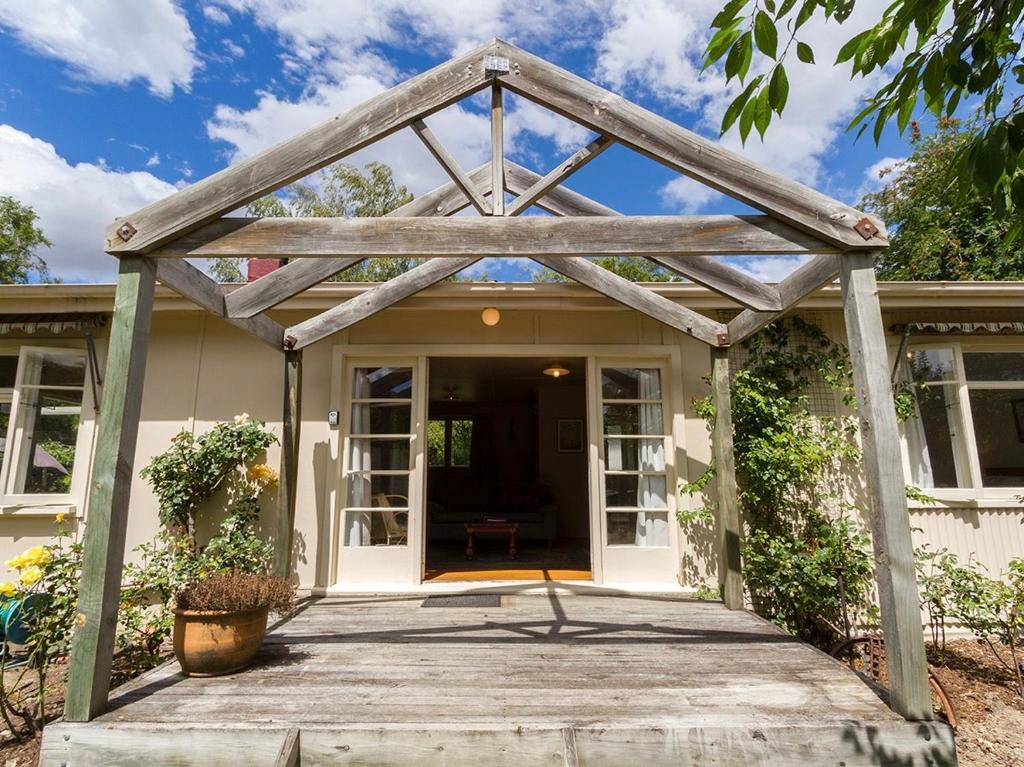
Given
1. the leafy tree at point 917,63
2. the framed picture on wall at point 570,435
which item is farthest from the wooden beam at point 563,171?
the framed picture on wall at point 570,435

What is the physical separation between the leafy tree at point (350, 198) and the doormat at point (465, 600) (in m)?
10.5

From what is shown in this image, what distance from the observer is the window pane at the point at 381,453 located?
464 centimetres

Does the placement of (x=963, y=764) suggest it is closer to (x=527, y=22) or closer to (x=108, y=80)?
(x=527, y=22)

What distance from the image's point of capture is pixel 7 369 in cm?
455

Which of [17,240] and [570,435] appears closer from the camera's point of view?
[570,435]

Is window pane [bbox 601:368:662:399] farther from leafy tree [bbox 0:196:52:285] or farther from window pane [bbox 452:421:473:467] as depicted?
leafy tree [bbox 0:196:52:285]

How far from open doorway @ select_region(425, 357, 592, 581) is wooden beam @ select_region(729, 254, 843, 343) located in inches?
100

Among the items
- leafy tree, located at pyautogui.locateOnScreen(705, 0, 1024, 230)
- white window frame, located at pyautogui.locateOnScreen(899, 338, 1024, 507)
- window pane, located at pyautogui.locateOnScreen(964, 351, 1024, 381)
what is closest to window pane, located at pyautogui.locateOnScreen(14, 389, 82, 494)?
leafy tree, located at pyautogui.locateOnScreen(705, 0, 1024, 230)

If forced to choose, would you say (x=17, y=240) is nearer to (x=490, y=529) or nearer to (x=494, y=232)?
(x=490, y=529)

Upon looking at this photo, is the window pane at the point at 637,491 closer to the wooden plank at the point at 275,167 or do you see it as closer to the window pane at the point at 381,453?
the window pane at the point at 381,453

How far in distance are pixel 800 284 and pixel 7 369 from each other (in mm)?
6278

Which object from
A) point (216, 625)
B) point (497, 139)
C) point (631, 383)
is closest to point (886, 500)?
point (497, 139)

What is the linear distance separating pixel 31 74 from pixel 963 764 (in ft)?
39.0

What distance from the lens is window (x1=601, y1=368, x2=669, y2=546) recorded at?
15.0 feet
